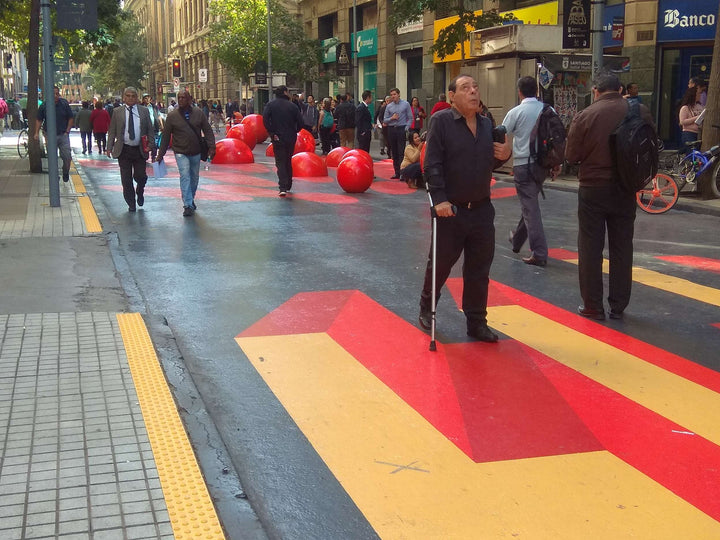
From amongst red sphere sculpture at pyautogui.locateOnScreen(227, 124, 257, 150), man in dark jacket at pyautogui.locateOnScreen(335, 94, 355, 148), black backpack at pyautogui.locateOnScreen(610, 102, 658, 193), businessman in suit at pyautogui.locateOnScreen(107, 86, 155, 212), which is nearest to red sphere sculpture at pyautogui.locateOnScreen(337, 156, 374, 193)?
businessman in suit at pyautogui.locateOnScreen(107, 86, 155, 212)

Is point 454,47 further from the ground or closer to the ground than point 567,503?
further from the ground

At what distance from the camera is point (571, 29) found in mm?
16766

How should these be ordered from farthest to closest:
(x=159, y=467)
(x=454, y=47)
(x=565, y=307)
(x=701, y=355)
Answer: (x=454, y=47) → (x=565, y=307) → (x=701, y=355) → (x=159, y=467)

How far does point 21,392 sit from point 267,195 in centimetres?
1129

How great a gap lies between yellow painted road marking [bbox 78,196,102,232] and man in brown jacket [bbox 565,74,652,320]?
21.2 ft

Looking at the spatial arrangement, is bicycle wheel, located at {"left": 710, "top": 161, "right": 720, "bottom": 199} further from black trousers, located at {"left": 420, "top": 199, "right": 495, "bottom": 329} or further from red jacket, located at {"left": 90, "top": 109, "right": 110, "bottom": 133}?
red jacket, located at {"left": 90, "top": 109, "right": 110, "bottom": 133}

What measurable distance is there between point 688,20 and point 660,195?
922cm

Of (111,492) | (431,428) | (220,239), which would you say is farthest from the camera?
(220,239)

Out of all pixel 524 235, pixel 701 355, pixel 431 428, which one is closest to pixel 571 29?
pixel 524 235

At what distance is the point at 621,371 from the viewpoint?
224 inches

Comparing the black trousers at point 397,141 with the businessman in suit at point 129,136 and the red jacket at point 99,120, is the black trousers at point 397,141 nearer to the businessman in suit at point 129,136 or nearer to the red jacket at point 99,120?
the businessman in suit at point 129,136

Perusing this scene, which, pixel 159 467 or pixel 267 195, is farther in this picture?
pixel 267 195

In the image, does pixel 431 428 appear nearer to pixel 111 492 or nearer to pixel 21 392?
pixel 111 492

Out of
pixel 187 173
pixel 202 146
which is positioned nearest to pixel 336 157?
pixel 202 146
